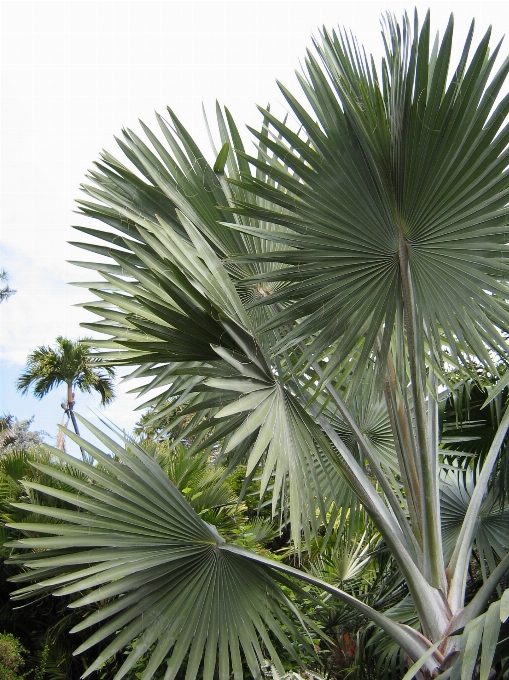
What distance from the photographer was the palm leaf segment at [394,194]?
208cm

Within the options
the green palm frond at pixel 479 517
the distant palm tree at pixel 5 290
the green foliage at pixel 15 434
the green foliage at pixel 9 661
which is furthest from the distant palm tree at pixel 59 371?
the green palm frond at pixel 479 517

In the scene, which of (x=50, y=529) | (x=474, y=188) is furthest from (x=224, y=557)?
(x=474, y=188)

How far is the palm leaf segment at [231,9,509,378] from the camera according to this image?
2.08 meters

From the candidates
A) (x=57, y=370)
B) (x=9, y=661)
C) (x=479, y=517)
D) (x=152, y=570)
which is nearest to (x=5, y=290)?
(x=57, y=370)

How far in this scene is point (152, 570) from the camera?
228cm

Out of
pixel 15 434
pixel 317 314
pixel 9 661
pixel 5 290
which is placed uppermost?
pixel 5 290

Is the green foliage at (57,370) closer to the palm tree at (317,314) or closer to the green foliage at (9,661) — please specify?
the green foliage at (9,661)

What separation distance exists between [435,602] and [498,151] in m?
1.82

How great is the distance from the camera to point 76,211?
3012 mm

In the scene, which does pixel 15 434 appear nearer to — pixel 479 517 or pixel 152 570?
pixel 479 517

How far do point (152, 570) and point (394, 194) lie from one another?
5.72 ft

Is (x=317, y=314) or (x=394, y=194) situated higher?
(x=394, y=194)

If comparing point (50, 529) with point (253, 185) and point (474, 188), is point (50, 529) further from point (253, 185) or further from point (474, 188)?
point (474, 188)

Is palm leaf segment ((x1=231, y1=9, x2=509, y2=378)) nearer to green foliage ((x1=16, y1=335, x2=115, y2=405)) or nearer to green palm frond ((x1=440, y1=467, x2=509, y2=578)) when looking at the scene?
green palm frond ((x1=440, y1=467, x2=509, y2=578))
